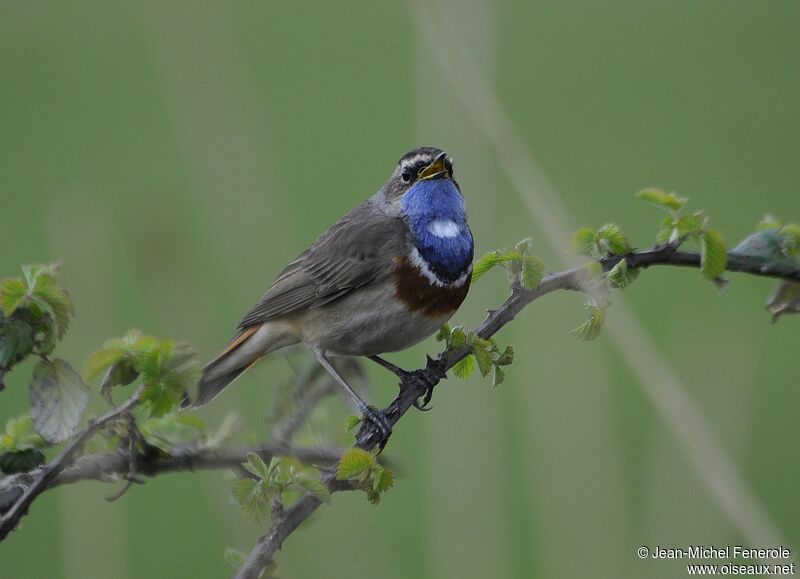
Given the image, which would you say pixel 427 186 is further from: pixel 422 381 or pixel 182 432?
pixel 182 432

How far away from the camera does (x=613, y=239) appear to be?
5.91ft

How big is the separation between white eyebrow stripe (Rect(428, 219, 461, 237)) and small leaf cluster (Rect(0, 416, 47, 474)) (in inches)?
64.9

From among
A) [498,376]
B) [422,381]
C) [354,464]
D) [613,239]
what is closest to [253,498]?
[354,464]

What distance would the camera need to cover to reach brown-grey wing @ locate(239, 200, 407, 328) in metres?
3.11

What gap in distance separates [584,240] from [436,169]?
135 cm

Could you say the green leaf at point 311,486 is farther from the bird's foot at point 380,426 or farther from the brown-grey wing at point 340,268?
the brown-grey wing at point 340,268

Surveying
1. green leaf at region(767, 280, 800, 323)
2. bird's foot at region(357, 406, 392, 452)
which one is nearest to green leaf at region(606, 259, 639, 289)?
green leaf at region(767, 280, 800, 323)

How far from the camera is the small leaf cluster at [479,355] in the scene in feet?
5.99

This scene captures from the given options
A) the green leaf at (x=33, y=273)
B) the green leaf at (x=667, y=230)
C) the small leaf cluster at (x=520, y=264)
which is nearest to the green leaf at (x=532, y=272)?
the small leaf cluster at (x=520, y=264)

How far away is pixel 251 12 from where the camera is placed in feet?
39.1

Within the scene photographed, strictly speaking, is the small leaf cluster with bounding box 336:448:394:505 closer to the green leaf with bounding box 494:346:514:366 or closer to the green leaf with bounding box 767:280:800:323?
the green leaf with bounding box 494:346:514:366

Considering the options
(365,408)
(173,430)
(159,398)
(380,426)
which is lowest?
(365,408)

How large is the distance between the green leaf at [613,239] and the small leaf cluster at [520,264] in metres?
0.11

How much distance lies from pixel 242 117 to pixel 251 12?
8.02 meters
